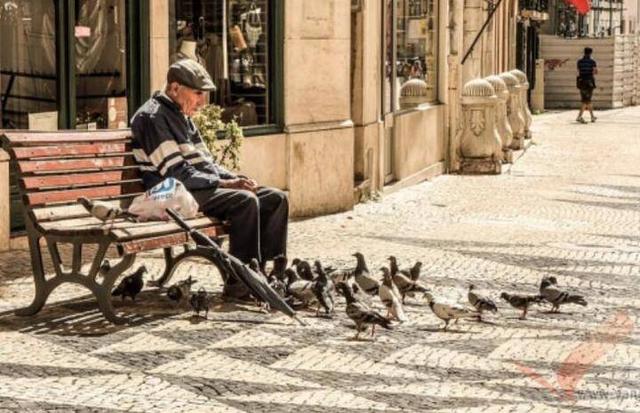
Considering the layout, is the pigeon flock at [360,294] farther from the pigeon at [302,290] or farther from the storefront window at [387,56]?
the storefront window at [387,56]

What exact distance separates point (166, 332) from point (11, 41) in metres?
4.45

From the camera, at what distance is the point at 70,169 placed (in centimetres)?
916

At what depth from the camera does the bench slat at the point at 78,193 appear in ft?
29.0

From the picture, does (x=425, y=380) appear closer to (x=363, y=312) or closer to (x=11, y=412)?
(x=363, y=312)

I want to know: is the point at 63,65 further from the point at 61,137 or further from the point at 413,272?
the point at 413,272

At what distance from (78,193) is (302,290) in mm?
1342

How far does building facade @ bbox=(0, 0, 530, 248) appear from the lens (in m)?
12.4

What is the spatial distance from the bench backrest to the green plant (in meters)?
2.20

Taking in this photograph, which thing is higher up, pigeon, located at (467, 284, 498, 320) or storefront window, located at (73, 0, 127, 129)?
storefront window, located at (73, 0, 127, 129)

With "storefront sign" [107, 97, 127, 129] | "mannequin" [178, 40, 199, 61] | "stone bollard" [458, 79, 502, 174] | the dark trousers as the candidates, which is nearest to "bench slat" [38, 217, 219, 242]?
the dark trousers

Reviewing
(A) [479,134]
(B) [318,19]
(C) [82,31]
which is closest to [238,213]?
(C) [82,31]

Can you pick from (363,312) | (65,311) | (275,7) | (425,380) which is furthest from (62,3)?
(425,380)

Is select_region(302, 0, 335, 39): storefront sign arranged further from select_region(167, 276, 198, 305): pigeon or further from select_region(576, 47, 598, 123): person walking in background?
select_region(576, 47, 598, 123): person walking in background

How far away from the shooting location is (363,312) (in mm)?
8289
